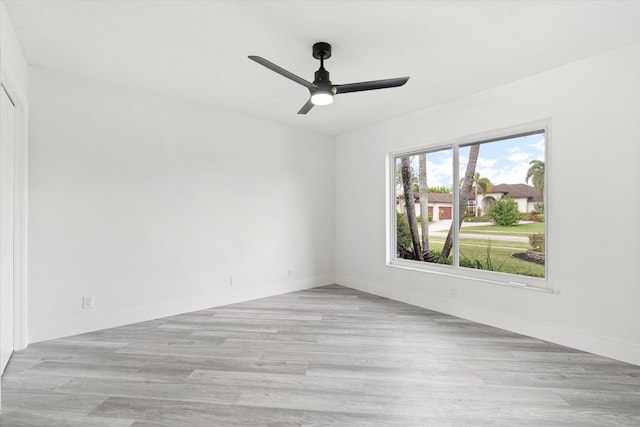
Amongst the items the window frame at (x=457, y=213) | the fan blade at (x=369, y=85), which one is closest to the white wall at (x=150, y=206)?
the window frame at (x=457, y=213)

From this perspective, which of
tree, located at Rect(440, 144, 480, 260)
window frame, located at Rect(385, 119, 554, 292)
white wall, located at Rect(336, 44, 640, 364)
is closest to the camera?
white wall, located at Rect(336, 44, 640, 364)

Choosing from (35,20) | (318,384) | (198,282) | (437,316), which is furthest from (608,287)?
(35,20)

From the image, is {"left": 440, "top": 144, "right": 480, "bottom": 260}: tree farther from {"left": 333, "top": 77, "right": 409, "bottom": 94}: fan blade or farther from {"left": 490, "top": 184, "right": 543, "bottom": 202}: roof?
{"left": 333, "top": 77, "right": 409, "bottom": 94}: fan blade

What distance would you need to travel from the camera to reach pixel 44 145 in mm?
2947

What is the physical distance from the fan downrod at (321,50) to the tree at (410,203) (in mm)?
2421

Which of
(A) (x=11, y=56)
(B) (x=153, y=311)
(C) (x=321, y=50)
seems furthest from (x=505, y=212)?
(A) (x=11, y=56)

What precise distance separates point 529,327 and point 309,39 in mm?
3399

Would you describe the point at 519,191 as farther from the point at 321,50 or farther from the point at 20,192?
the point at 20,192

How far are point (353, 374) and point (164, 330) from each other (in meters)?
2.06

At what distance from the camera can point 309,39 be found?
8.12ft

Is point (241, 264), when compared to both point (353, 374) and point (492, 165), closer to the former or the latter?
point (353, 374)

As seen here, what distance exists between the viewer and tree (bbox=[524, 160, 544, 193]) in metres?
3.21

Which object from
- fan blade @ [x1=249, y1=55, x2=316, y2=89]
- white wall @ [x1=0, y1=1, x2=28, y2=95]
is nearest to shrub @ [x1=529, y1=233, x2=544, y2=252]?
fan blade @ [x1=249, y1=55, x2=316, y2=89]

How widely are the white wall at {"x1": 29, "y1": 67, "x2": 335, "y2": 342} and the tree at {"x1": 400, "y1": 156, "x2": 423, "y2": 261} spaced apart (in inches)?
61.8
